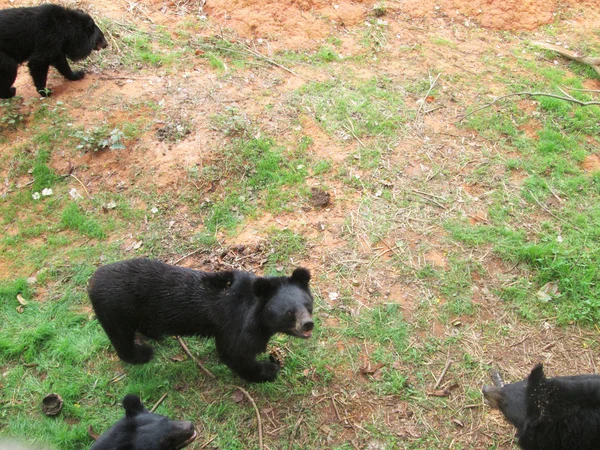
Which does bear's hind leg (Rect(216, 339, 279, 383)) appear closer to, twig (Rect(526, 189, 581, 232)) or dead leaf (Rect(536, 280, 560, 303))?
dead leaf (Rect(536, 280, 560, 303))

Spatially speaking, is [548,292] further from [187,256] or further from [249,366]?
[187,256]

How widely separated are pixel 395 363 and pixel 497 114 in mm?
4085

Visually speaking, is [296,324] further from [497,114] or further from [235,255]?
[497,114]

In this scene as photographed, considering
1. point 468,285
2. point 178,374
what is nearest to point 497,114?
point 468,285

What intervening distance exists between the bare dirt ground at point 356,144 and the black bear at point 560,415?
70cm

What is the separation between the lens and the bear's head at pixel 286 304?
3.43 metres

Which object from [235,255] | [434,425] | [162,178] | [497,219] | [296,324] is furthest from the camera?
[162,178]

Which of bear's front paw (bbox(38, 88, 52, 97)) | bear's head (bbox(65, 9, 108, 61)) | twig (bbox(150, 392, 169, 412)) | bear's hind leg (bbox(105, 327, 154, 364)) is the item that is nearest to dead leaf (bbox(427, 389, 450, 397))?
twig (bbox(150, 392, 169, 412))

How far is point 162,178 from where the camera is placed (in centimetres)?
546

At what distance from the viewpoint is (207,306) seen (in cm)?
371

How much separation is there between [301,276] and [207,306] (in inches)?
32.8

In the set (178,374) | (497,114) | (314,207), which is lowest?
(178,374)

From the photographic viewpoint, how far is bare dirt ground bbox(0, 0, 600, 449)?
4086 mm

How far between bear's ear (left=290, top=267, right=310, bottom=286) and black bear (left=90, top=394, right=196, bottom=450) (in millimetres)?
1309
